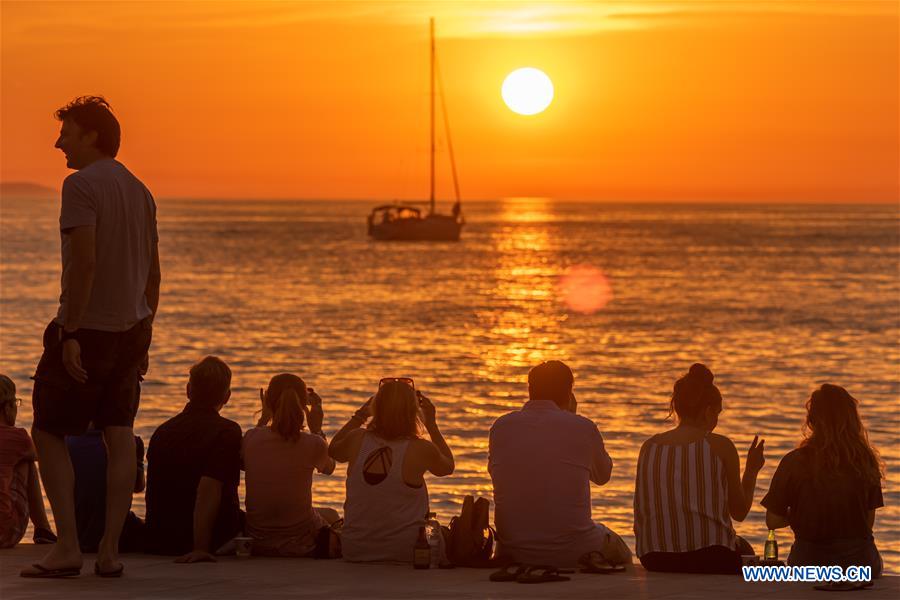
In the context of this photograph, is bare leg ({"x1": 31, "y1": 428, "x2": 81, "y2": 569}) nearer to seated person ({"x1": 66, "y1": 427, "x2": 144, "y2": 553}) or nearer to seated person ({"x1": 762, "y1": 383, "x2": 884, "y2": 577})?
seated person ({"x1": 66, "y1": 427, "x2": 144, "y2": 553})

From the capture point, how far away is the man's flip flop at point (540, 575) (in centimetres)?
694

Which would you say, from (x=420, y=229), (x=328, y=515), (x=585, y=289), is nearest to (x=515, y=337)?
(x=585, y=289)

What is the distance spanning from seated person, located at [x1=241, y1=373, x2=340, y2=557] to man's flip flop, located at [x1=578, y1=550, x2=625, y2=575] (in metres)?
1.39

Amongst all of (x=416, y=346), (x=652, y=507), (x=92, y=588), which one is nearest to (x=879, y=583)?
(x=652, y=507)

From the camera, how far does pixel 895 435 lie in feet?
63.9

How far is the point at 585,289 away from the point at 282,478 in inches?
2136

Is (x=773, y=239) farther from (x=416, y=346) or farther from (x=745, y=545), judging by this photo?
(x=745, y=545)

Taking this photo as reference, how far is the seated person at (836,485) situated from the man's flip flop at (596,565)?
2.65 ft

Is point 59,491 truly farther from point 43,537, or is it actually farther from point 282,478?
point 43,537

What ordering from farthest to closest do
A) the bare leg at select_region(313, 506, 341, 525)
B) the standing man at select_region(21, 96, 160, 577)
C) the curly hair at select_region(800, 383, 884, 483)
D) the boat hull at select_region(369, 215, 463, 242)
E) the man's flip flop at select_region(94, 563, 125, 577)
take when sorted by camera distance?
the boat hull at select_region(369, 215, 463, 242) → the bare leg at select_region(313, 506, 341, 525) → the curly hair at select_region(800, 383, 884, 483) → the man's flip flop at select_region(94, 563, 125, 577) → the standing man at select_region(21, 96, 160, 577)

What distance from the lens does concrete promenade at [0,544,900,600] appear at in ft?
21.4

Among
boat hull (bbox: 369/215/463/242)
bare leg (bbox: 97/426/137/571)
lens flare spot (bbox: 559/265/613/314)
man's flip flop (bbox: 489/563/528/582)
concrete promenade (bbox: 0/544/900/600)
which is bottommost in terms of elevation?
concrete promenade (bbox: 0/544/900/600)

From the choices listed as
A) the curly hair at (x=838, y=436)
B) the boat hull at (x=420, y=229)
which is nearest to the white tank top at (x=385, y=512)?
the curly hair at (x=838, y=436)

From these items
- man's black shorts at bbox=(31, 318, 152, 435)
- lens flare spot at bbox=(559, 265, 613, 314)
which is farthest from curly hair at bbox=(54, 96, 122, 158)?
lens flare spot at bbox=(559, 265, 613, 314)
